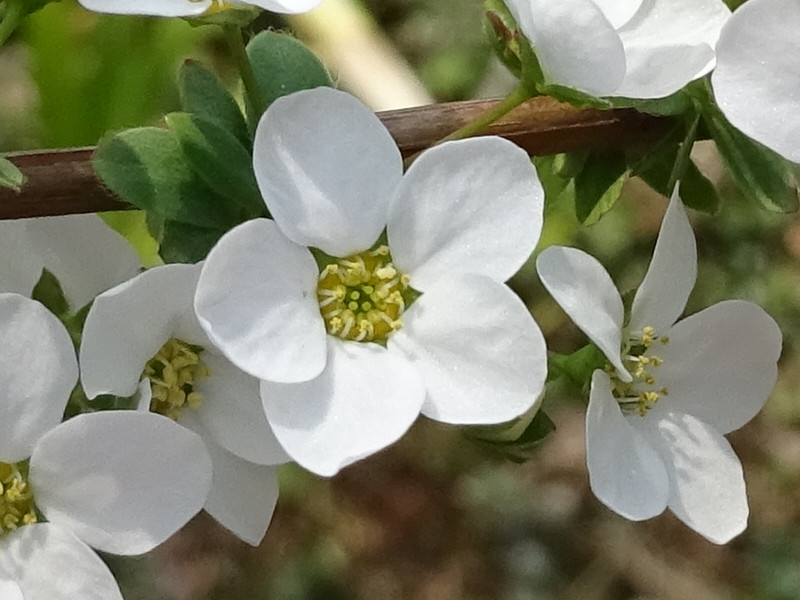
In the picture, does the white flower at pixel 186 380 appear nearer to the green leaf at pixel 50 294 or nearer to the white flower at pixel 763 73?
the green leaf at pixel 50 294

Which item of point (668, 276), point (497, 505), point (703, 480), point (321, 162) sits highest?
point (321, 162)

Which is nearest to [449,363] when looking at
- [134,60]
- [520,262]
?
[520,262]

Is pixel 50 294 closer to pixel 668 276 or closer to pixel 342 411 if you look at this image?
pixel 342 411

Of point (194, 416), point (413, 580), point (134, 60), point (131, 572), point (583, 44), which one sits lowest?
point (413, 580)

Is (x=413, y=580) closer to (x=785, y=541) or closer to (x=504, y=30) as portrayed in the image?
(x=785, y=541)

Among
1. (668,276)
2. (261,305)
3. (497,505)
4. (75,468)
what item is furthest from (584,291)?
(497,505)

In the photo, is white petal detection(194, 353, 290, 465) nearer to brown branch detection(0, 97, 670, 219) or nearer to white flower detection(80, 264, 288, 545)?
white flower detection(80, 264, 288, 545)
